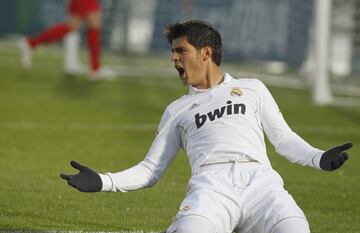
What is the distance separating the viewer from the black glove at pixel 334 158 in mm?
6367

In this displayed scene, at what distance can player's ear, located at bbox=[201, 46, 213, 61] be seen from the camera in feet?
22.6

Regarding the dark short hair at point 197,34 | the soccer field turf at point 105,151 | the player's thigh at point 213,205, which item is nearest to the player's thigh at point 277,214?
the player's thigh at point 213,205

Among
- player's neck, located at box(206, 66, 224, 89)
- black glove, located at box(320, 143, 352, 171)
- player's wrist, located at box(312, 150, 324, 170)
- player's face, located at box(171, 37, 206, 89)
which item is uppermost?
player's face, located at box(171, 37, 206, 89)

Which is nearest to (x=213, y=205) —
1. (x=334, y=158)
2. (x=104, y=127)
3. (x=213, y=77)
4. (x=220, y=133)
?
(x=220, y=133)

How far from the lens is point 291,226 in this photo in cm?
620

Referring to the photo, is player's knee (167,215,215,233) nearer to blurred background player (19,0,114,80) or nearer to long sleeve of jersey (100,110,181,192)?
long sleeve of jersey (100,110,181,192)

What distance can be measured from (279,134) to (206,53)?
61 centimetres

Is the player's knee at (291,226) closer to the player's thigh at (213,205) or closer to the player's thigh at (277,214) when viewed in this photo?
the player's thigh at (277,214)

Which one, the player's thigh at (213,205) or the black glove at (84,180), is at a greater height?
the black glove at (84,180)

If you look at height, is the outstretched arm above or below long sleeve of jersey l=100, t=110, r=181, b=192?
above

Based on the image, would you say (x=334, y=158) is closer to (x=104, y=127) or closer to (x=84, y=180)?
(x=84, y=180)

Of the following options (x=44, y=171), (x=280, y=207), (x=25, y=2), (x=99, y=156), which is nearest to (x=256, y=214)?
(x=280, y=207)

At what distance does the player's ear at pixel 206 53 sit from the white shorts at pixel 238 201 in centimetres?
66

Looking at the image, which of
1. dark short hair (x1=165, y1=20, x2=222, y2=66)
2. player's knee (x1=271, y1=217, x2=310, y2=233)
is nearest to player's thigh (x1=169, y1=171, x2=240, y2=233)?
player's knee (x1=271, y1=217, x2=310, y2=233)
